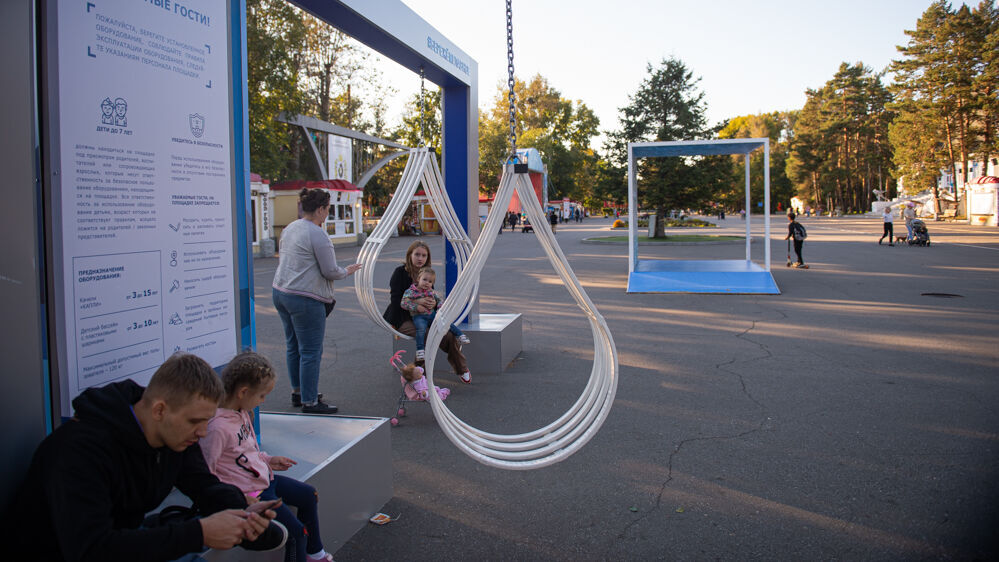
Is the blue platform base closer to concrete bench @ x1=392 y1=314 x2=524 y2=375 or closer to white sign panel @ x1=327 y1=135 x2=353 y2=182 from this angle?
concrete bench @ x1=392 y1=314 x2=524 y2=375

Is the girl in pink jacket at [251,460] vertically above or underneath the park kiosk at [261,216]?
underneath

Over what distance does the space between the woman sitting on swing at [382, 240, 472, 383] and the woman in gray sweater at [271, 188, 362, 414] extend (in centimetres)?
101

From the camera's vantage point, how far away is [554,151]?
77.0m

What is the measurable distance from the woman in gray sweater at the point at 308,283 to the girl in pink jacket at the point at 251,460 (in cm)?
256

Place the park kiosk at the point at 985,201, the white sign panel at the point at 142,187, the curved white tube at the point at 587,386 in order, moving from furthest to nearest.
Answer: the park kiosk at the point at 985,201 → the curved white tube at the point at 587,386 → the white sign panel at the point at 142,187

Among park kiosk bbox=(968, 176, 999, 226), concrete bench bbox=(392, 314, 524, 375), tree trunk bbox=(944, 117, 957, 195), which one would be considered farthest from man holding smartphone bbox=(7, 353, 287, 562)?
tree trunk bbox=(944, 117, 957, 195)

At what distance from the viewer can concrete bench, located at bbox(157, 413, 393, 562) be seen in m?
3.49

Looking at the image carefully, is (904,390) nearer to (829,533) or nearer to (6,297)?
(829,533)

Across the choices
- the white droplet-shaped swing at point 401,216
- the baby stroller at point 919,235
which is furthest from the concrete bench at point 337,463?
the baby stroller at point 919,235

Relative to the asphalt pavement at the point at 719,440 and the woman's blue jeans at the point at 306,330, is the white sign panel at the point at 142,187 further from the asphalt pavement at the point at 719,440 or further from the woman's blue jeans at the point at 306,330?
the woman's blue jeans at the point at 306,330

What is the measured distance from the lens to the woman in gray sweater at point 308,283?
18.4ft

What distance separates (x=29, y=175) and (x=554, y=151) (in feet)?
250

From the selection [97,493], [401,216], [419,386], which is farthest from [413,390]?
[97,493]

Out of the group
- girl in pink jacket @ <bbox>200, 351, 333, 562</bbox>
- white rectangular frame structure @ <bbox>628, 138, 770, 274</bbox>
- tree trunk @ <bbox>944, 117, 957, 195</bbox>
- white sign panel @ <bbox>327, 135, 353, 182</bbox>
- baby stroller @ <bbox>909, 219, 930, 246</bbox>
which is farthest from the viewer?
Result: tree trunk @ <bbox>944, 117, 957, 195</bbox>
